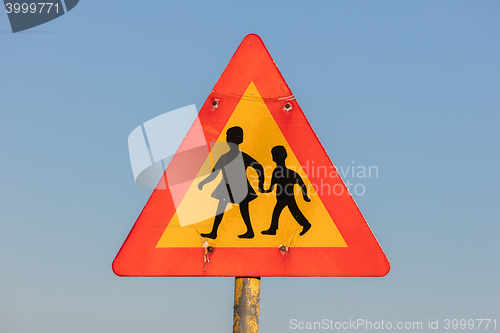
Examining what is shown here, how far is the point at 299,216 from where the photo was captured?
1.44 metres

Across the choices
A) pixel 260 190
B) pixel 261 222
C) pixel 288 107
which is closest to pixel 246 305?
pixel 261 222

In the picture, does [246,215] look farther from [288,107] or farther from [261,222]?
[288,107]

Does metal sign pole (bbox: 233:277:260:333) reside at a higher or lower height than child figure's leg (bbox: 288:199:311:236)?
lower

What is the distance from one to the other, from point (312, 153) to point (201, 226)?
494mm

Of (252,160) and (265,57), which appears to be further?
(265,57)

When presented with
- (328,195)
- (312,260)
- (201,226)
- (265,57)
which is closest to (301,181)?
(328,195)

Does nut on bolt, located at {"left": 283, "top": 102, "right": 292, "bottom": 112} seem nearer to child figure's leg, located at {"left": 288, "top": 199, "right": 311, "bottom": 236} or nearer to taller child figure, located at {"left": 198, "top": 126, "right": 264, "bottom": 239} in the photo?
taller child figure, located at {"left": 198, "top": 126, "right": 264, "bottom": 239}

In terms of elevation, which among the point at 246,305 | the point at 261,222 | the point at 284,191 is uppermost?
the point at 284,191

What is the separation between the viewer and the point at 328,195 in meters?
1.46

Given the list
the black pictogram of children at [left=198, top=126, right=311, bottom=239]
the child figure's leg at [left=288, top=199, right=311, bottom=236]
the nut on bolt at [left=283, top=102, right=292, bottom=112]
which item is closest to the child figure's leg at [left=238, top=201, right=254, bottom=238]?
the black pictogram of children at [left=198, top=126, right=311, bottom=239]

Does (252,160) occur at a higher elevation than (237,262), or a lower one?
higher

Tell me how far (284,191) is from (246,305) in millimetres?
418

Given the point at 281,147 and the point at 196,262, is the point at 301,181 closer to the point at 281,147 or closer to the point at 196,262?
the point at 281,147

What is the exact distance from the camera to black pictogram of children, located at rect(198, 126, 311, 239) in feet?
4.69
